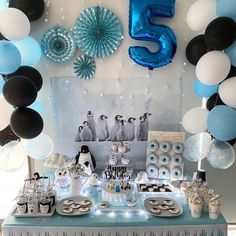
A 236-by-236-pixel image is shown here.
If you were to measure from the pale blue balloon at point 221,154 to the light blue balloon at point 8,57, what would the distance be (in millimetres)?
1212

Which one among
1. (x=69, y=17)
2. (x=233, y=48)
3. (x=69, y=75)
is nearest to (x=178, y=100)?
(x=233, y=48)

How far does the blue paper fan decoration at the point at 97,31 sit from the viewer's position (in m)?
1.86

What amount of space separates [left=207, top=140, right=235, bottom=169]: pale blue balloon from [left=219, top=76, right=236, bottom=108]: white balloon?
0.78 ft

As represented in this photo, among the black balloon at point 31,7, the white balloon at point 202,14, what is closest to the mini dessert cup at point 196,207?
the white balloon at point 202,14

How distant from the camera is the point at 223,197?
2.20 meters

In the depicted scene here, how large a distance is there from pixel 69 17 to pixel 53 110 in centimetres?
63

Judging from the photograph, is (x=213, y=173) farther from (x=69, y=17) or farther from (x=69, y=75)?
(x=69, y=17)

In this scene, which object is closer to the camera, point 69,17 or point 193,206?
point 193,206

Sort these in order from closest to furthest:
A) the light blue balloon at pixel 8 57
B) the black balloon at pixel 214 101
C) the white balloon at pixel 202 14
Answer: the light blue balloon at pixel 8 57 → the white balloon at pixel 202 14 → the black balloon at pixel 214 101

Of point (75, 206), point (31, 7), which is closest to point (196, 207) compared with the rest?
point (75, 206)

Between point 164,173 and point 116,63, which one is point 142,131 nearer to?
point 164,173

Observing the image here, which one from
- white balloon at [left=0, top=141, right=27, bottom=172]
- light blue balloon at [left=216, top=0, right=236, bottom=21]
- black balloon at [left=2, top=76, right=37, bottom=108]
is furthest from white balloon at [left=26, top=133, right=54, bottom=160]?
light blue balloon at [left=216, top=0, right=236, bottom=21]

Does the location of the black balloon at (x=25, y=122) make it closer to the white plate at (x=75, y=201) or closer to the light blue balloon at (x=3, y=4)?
the white plate at (x=75, y=201)

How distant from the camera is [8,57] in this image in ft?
4.99
